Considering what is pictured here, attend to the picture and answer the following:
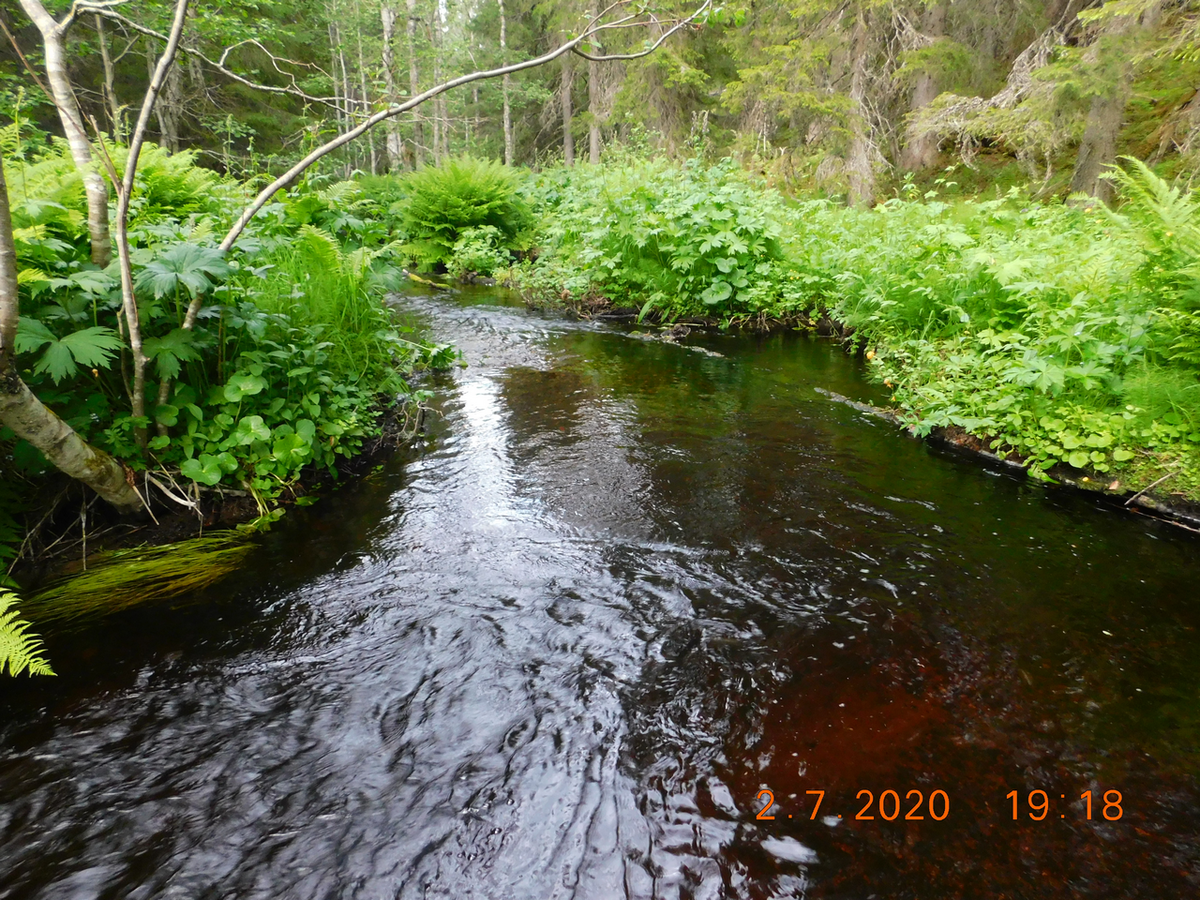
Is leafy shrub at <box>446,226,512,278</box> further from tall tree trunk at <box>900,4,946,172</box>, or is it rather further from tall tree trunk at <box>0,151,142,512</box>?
tall tree trunk at <box>0,151,142,512</box>

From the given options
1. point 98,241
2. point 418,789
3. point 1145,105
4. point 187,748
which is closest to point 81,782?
point 187,748

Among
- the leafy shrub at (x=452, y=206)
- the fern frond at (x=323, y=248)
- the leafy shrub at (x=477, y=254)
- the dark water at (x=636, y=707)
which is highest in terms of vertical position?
the leafy shrub at (x=452, y=206)

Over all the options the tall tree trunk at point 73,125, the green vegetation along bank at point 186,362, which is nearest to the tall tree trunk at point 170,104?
the green vegetation along bank at point 186,362

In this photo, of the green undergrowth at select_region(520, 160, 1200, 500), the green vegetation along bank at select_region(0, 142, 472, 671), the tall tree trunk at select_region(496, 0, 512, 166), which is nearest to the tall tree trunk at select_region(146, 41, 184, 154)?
the tall tree trunk at select_region(496, 0, 512, 166)

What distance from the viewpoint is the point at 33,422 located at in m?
2.30

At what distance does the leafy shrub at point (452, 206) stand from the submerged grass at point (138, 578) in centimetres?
989

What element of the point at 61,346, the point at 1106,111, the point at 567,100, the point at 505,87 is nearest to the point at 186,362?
the point at 61,346

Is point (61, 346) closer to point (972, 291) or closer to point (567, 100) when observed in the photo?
point (972, 291)

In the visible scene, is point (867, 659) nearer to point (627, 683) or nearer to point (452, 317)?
point (627, 683)

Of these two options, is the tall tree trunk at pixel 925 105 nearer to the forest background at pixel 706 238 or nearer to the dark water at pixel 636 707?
the forest background at pixel 706 238

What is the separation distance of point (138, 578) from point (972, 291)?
247 inches

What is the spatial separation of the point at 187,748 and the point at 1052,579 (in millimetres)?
3719

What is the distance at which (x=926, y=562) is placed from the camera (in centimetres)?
301

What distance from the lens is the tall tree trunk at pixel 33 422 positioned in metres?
2.12
